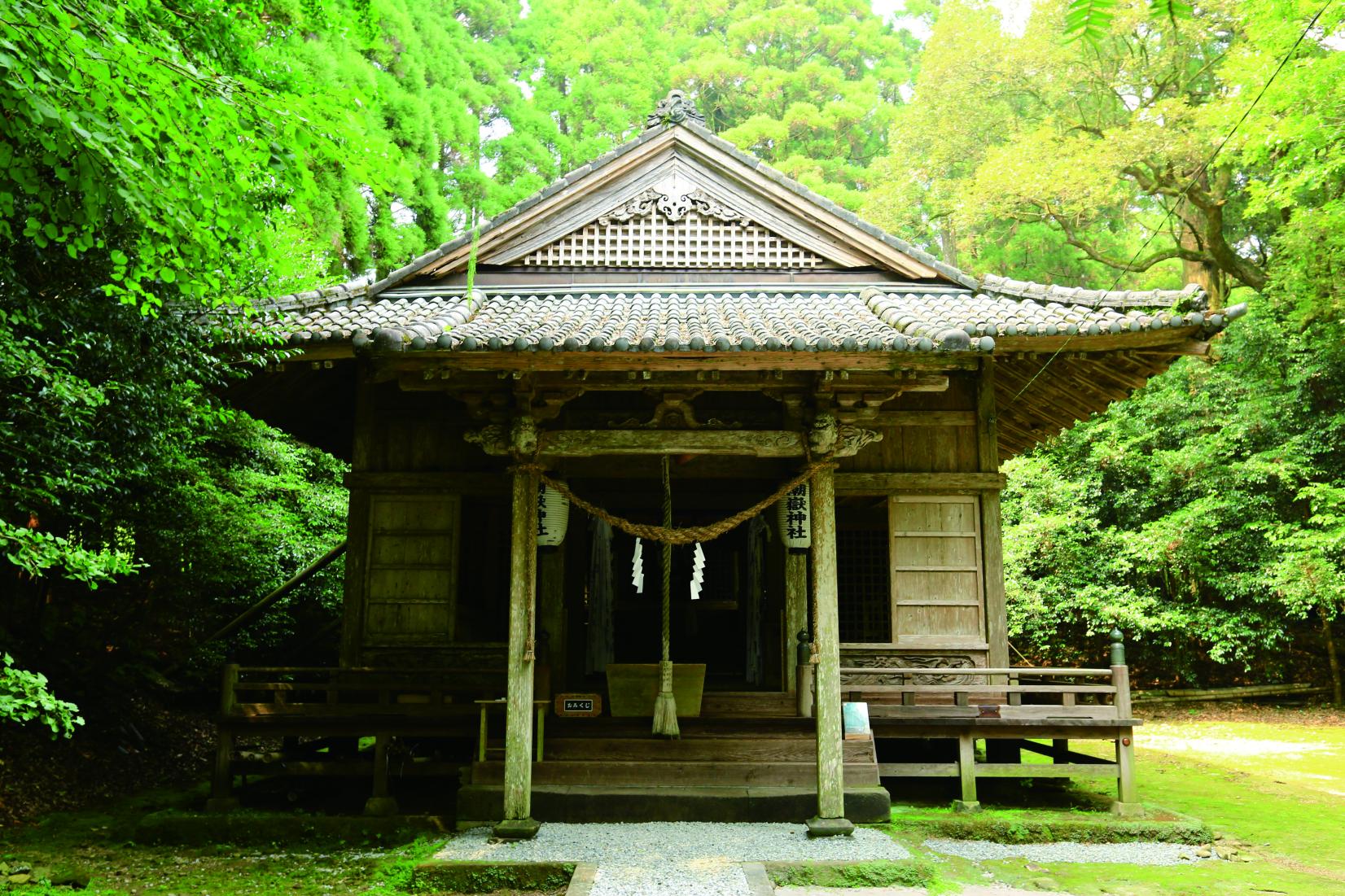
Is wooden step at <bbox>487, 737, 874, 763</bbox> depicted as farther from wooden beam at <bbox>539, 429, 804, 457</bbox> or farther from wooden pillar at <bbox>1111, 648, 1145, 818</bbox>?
wooden beam at <bbox>539, 429, 804, 457</bbox>

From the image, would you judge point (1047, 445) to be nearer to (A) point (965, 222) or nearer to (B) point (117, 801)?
(A) point (965, 222)

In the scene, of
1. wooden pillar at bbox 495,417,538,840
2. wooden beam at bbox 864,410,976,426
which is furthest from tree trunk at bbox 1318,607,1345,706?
wooden pillar at bbox 495,417,538,840

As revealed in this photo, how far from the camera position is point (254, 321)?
8094mm

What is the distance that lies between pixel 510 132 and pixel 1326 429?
762 inches

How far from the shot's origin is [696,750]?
8133mm

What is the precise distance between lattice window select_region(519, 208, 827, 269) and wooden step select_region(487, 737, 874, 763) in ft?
18.0

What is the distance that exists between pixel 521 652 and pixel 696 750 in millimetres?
1869

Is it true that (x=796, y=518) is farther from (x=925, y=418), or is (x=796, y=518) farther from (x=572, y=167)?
(x=572, y=167)

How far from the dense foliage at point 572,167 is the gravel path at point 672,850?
3.50 metres

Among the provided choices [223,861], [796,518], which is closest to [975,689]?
[796,518]

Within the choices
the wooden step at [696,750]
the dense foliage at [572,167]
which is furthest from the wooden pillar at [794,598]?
the dense foliage at [572,167]

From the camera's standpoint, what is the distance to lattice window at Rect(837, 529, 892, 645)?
511 inches

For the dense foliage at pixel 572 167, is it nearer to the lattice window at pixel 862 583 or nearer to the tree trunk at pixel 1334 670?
the tree trunk at pixel 1334 670

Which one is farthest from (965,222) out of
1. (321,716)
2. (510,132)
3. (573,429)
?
(321,716)
